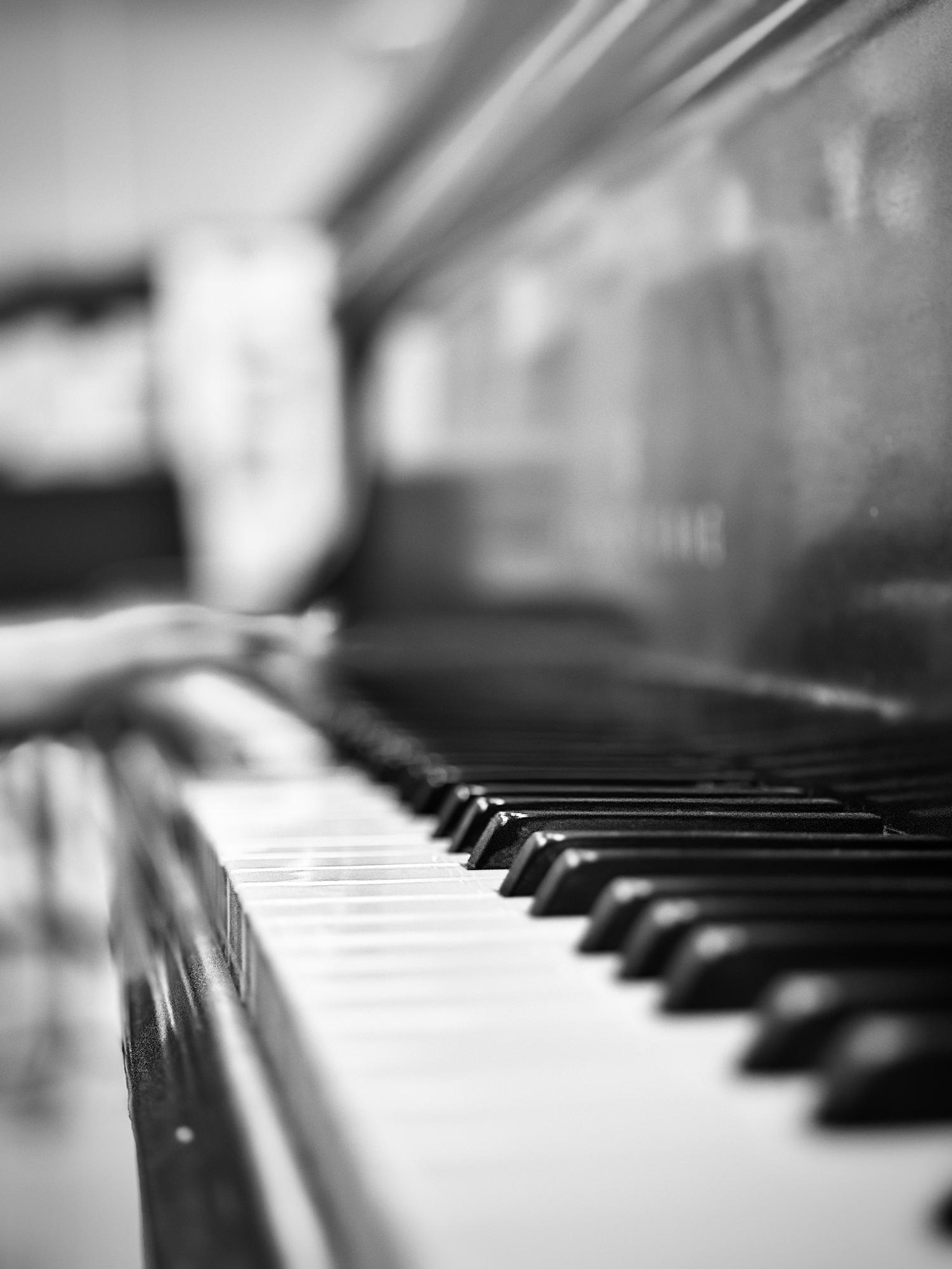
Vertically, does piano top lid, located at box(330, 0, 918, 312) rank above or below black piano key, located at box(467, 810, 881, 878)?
above

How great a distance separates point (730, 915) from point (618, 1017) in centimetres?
6

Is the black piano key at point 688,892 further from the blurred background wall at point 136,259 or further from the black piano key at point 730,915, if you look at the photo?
the blurred background wall at point 136,259

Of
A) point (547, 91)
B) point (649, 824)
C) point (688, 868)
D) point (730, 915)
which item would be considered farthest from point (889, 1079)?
point (547, 91)

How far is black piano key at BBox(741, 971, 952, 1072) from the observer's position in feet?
1.45

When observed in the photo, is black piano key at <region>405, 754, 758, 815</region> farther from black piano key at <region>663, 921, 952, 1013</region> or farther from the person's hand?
the person's hand

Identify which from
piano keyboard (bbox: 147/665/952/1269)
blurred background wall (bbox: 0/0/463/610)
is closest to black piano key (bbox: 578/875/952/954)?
piano keyboard (bbox: 147/665/952/1269)

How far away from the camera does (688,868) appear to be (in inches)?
26.0

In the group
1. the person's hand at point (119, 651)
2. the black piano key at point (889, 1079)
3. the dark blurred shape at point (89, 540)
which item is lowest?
the black piano key at point (889, 1079)

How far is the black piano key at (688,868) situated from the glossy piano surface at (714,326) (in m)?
0.24

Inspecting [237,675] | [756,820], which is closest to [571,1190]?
[756,820]

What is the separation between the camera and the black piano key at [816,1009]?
1.45ft

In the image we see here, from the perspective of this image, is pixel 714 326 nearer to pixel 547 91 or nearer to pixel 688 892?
pixel 547 91

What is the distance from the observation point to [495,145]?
5.22 ft

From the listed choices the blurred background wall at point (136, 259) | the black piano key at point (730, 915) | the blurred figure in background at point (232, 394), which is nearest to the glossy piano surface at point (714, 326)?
the black piano key at point (730, 915)
